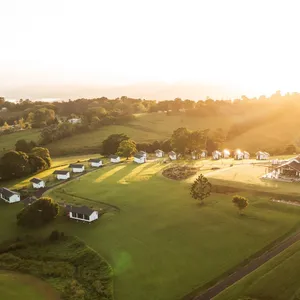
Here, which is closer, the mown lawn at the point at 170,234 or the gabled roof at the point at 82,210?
the mown lawn at the point at 170,234

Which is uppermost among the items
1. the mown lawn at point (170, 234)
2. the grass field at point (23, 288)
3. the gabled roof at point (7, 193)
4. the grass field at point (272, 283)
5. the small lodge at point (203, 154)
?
the grass field at point (272, 283)

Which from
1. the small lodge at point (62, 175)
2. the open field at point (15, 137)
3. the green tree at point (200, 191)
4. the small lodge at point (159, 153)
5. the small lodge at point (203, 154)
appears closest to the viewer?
the green tree at point (200, 191)

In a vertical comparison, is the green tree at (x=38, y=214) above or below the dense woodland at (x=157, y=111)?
below

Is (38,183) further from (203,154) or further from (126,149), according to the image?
(203,154)

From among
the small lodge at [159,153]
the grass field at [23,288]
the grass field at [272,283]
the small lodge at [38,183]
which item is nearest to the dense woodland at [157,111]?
the small lodge at [159,153]

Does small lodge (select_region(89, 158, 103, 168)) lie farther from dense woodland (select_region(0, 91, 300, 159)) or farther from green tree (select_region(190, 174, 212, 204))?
green tree (select_region(190, 174, 212, 204))

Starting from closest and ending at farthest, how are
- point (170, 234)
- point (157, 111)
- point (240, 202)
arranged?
1. point (170, 234)
2. point (240, 202)
3. point (157, 111)

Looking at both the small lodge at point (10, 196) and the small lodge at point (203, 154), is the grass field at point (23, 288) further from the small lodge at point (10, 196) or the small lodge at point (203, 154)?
the small lodge at point (203, 154)

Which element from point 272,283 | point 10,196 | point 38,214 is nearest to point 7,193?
point 10,196
